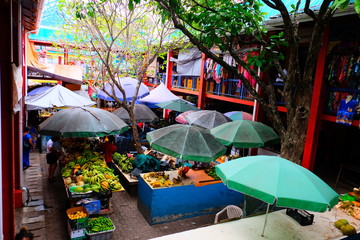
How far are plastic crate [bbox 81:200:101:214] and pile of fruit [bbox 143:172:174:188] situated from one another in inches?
58.5

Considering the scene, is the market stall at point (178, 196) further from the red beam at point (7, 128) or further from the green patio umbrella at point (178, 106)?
the green patio umbrella at point (178, 106)

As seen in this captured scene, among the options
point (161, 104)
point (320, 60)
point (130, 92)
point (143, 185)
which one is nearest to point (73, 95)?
point (130, 92)

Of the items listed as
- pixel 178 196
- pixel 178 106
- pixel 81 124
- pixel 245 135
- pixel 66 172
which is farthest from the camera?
pixel 178 106

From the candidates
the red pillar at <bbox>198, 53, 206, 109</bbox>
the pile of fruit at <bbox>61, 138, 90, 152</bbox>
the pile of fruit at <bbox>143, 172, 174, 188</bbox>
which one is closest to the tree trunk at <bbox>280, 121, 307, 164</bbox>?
the pile of fruit at <bbox>143, 172, 174, 188</bbox>

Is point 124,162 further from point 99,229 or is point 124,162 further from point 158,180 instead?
point 99,229

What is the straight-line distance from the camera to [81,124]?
838cm

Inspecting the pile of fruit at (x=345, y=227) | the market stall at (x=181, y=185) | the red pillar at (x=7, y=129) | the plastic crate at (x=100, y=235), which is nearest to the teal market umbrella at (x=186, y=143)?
the market stall at (x=181, y=185)

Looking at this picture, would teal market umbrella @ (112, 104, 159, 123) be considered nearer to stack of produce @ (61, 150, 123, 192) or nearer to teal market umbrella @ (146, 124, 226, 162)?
stack of produce @ (61, 150, 123, 192)

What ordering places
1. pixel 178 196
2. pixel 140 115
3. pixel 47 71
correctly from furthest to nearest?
pixel 47 71 → pixel 140 115 → pixel 178 196

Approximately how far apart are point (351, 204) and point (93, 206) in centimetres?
632

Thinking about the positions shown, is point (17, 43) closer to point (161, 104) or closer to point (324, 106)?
point (161, 104)

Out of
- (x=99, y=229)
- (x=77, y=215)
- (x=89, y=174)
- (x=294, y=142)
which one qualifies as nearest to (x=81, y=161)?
(x=89, y=174)

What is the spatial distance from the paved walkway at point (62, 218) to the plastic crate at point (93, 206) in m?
0.77

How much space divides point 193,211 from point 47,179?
567cm
